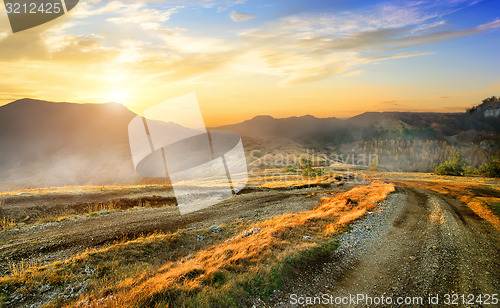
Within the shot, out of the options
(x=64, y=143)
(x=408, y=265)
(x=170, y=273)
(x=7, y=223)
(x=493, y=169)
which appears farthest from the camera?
(x=64, y=143)

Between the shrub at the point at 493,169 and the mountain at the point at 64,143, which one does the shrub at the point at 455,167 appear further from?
the mountain at the point at 64,143

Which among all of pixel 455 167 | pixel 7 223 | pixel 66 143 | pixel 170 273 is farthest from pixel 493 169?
pixel 66 143

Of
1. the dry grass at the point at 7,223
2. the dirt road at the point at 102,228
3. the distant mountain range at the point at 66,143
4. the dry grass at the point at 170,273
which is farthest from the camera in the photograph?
the distant mountain range at the point at 66,143

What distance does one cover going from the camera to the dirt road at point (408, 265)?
7.96 meters

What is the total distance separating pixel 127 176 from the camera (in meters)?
78.9

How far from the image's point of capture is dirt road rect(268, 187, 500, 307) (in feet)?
26.1

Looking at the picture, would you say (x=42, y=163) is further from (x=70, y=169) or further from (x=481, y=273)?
(x=481, y=273)

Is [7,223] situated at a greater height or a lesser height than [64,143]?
lesser

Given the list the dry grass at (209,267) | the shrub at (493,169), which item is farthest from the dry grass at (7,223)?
the shrub at (493,169)

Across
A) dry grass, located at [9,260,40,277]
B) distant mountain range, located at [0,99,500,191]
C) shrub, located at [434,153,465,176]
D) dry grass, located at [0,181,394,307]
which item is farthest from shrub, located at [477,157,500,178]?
distant mountain range, located at [0,99,500,191]

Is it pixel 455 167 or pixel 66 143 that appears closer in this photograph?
→ pixel 455 167

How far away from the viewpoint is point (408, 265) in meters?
9.89

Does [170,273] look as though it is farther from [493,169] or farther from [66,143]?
[66,143]

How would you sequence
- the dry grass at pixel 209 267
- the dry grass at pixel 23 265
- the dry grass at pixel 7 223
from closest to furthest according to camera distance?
the dry grass at pixel 209 267, the dry grass at pixel 23 265, the dry grass at pixel 7 223
